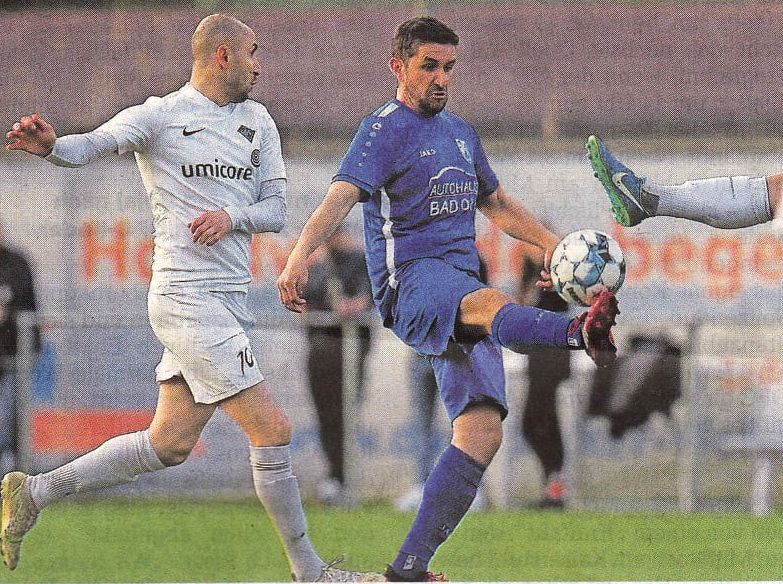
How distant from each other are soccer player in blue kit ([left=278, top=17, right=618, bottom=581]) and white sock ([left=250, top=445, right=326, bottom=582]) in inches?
8.9

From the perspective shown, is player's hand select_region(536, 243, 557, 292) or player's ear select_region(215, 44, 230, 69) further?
player's ear select_region(215, 44, 230, 69)

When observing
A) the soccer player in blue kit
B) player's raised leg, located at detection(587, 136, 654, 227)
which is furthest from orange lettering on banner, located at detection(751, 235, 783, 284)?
the soccer player in blue kit

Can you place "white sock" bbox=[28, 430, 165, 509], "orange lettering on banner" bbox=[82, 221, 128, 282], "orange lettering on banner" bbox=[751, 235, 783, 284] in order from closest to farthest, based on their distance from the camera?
"white sock" bbox=[28, 430, 165, 509] < "orange lettering on banner" bbox=[82, 221, 128, 282] < "orange lettering on banner" bbox=[751, 235, 783, 284]

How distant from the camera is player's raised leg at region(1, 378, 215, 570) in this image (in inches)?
158

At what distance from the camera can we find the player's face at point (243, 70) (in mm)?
4062

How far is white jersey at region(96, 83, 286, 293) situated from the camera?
3986mm

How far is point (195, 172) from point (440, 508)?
103cm

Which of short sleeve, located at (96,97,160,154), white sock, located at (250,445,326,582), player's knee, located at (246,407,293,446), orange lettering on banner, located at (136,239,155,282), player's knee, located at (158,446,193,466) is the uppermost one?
short sleeve, located at (96,97,160,154)

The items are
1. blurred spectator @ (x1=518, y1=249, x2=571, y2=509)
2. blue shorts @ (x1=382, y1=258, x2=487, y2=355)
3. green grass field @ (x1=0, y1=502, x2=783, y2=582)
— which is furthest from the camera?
blurred spectator @ (x1=518, y1=249, x2=571, y2=509)

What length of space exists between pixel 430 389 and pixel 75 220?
125 centimetres

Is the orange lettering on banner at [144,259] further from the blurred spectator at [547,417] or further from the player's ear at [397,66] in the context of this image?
the blurred spectator at [547,417]

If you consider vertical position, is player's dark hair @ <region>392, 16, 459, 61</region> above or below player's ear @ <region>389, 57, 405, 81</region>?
above

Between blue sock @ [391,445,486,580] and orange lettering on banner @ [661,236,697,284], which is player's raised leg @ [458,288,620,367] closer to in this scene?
blue sock @ [391,445,486,580]

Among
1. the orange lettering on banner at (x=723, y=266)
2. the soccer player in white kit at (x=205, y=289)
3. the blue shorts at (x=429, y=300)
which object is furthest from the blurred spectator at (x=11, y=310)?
the orange lettering on banner at (x=723, y=266)
